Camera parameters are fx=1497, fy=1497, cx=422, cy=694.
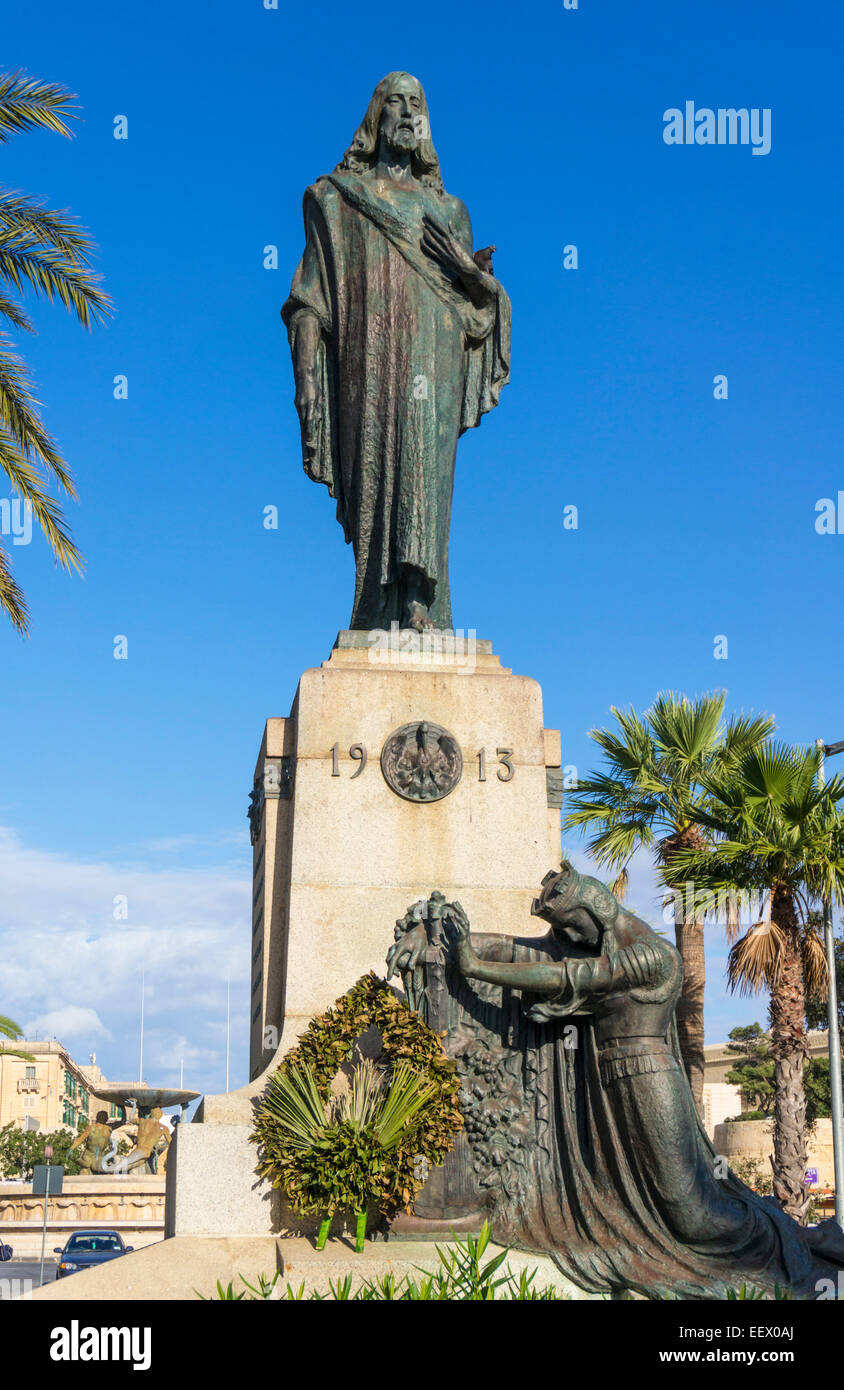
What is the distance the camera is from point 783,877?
19328mm

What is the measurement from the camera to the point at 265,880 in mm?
10148

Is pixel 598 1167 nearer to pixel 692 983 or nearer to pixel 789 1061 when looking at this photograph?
pixel 789 1061

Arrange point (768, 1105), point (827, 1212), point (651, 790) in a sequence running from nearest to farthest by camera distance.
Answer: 1. point (651, 790)
2. point (827, 1212)
3. point (768, 1105)

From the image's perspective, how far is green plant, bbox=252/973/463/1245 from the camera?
26.5 feet

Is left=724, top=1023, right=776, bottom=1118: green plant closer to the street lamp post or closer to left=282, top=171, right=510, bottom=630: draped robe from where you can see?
the street lamp post

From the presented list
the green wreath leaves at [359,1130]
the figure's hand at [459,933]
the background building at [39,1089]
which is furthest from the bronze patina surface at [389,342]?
the background building at [39,1089]

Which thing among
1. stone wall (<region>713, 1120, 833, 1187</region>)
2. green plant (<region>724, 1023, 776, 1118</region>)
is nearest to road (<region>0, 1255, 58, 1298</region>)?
stone wall (<region>713, 1120, 833, 1187</region>)

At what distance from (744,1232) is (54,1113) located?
4201 inches

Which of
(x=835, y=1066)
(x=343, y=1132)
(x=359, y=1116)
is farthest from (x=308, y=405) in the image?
(x=835, y=1066)

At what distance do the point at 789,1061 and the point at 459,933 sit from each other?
482 inches

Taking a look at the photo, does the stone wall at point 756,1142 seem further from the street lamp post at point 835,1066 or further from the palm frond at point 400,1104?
the palm frond at point 400,1104

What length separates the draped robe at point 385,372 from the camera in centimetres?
1107
